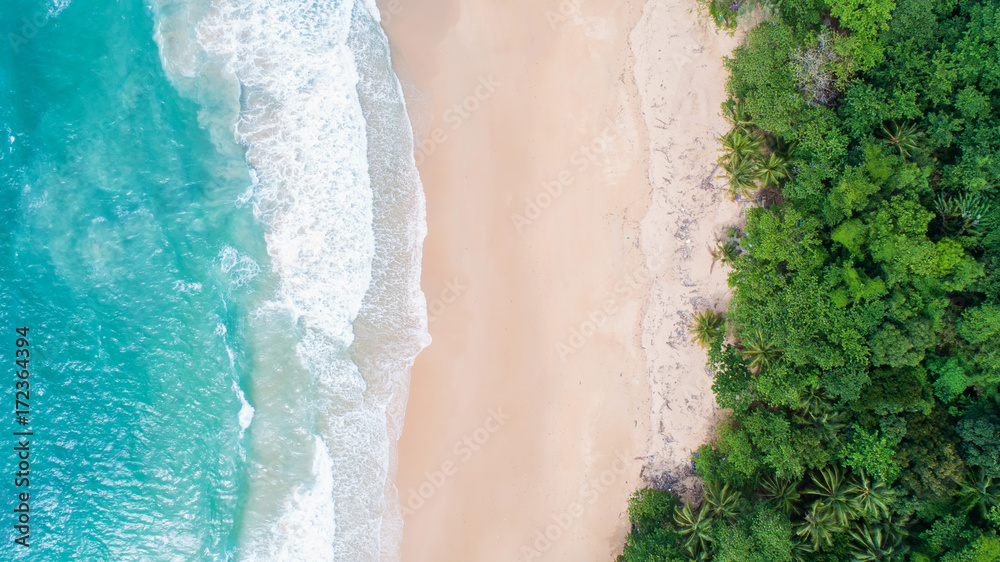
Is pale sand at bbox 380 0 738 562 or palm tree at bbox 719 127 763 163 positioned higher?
palm tree at bbox 719 127 763 163

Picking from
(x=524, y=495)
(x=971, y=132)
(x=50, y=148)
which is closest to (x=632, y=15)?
(x=971, y=132)

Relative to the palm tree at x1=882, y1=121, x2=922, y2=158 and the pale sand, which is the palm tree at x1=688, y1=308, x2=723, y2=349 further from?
the palm tree at x1=882, y1=121, x2=922, y2=158

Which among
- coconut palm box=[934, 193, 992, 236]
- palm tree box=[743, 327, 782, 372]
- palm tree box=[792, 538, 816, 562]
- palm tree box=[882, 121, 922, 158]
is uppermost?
palm tree box=[882, 121, 922, 158]

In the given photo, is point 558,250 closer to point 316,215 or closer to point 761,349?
point 761,349

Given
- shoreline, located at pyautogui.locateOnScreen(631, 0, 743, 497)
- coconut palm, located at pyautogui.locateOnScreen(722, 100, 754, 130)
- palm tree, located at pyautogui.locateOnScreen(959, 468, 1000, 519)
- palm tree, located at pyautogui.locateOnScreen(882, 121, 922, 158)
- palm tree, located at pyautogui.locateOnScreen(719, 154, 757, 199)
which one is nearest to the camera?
palm tree, located at pyautogui.locateOnScreen(959, 468, 1000, 519)

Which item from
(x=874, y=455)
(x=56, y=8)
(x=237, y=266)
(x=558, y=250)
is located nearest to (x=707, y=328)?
(x=558, y=250)

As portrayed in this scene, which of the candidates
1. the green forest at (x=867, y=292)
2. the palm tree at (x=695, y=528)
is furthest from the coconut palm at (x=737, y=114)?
the palm tree at (x=695, y=528)

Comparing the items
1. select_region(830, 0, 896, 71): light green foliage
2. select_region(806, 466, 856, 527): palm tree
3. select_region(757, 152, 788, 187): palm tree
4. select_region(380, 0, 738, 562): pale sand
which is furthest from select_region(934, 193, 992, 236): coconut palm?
select_region(806, 466, 856, 527): palm tree

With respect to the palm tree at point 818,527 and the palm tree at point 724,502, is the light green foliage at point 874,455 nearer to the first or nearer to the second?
the palm tree at point 818,527
